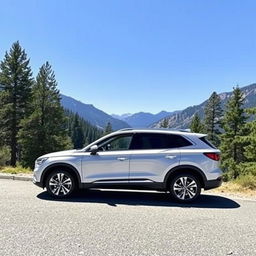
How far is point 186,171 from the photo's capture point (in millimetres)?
9242

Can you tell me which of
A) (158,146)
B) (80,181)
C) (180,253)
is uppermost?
(158,146)

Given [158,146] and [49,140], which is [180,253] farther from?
[49,140]

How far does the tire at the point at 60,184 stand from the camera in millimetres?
9312

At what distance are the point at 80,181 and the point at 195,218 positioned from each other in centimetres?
325

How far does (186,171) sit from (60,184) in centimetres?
332

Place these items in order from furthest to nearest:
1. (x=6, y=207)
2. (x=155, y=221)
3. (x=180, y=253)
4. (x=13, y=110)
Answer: (x=13, y=110)
(x=6, y=207)
(x=155, y=221)
(x=180, y=253)

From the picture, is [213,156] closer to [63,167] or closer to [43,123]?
[63,167]

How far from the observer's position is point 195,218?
7.54 metres

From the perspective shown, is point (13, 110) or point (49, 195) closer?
point (49, 195)

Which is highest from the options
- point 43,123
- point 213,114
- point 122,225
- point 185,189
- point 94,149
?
point 213,114

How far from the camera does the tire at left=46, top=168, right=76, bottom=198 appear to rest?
931 centimetres

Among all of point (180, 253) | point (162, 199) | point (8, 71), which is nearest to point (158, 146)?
point (162, 199)

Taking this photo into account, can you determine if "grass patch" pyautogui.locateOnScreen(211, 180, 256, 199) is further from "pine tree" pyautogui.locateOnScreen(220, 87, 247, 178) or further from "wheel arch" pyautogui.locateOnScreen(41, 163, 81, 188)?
"pine tree" pyautogui.locateOnScreen(220, 87, 247, 178)

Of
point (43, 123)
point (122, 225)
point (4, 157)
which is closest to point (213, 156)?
point (122, 225)
